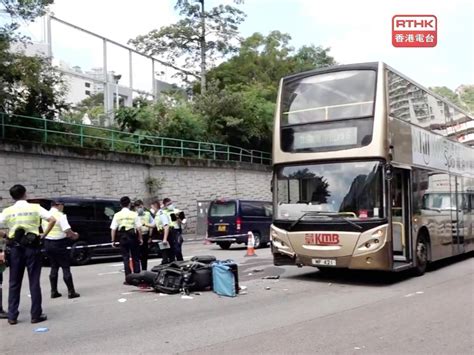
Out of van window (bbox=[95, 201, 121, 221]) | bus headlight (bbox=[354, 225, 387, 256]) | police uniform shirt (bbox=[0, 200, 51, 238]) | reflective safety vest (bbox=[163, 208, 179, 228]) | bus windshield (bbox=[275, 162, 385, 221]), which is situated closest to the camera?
police uniform shirt (bbox=[0, 200, 51, 238])

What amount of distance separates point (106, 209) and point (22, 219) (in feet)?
29.0

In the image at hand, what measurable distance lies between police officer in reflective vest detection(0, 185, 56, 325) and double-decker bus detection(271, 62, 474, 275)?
16.8 feet

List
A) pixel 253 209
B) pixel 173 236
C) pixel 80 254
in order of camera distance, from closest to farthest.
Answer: pixel 173 236
pixel 80 254
pixel 253 209

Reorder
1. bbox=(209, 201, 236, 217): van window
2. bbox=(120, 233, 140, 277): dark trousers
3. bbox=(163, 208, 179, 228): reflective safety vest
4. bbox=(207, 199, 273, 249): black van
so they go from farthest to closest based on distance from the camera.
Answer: bbox=(209, 201, 236, 217): van window, bbox=(207, 199, 273, 249): black van, bbox=(163, 208, 179, 228): reflective safety vest, bbox=(120, 233, 140, 277): dark trousers

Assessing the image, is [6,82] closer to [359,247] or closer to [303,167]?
[303,167]

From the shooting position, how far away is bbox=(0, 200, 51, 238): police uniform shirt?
25.1 feet

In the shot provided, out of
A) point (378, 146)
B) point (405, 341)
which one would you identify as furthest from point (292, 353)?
point (378, 146)

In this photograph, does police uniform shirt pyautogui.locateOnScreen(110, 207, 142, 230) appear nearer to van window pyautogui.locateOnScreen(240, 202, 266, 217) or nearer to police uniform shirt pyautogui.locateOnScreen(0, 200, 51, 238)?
police uniform shirt pyautogui.locateOnScreen(0, 200, 51, 238)

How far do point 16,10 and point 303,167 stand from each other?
1449cm

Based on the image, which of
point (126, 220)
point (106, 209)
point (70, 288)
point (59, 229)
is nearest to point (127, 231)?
point (126, 220)

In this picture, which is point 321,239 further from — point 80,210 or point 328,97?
point 80,210

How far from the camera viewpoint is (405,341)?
6383mm

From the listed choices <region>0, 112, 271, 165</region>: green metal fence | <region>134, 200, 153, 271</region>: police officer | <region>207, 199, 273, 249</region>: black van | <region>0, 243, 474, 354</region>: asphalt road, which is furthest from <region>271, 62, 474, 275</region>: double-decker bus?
<region>0, 112, 271, 165</region>: green metal fence

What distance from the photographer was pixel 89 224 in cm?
1580
